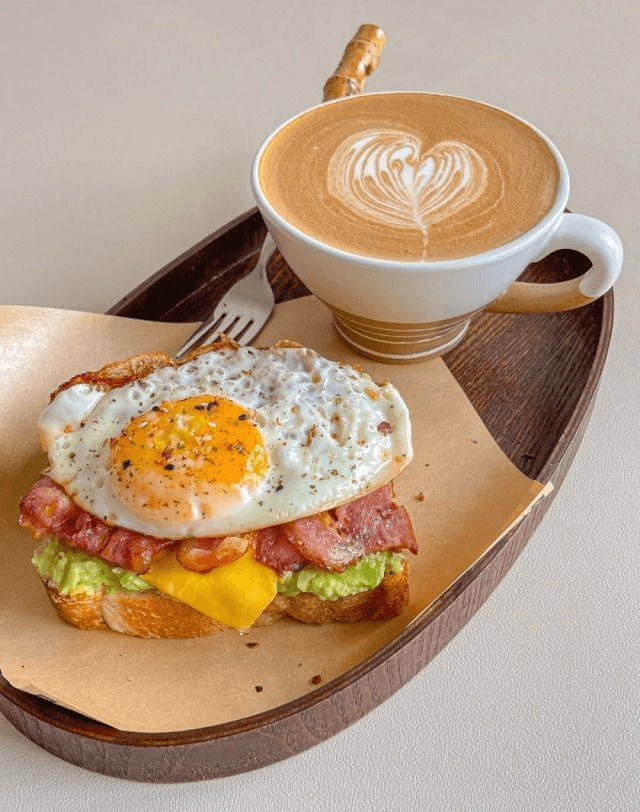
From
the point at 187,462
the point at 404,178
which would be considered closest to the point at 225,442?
the point at 187,462

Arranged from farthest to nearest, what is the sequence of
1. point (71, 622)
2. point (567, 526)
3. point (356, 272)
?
1. point (567, 526)
2. point (356, 272)
3. point (71, 622)

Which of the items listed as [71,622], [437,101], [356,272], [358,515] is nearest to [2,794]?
[71,622]

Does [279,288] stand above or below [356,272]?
below

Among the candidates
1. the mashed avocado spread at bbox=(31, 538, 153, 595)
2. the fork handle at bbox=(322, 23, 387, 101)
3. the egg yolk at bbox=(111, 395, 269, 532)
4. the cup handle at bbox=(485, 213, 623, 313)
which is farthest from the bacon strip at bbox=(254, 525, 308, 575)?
the fork handle at bbox=(322, 23, 387, 101)

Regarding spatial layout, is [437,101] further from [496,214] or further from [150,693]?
[150,693]

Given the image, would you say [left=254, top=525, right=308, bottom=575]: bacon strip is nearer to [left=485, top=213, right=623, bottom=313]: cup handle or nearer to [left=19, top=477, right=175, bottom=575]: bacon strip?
[left=19, top=477, right=175, bottom=575]: bacon strip

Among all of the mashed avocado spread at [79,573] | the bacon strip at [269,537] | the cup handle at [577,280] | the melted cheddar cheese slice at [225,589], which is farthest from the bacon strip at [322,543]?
the cup handle at [577,280]

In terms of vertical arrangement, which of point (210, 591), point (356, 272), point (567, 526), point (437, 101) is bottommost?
point (567, 526)
